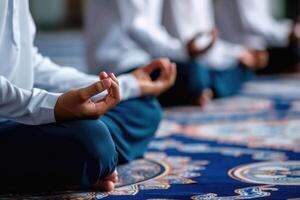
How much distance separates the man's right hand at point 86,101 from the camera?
4.80 ft

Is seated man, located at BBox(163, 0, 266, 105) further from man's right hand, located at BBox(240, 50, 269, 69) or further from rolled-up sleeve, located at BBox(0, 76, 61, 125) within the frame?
rolled-up sleeve, located at BBox(0, 76, 61, 125)

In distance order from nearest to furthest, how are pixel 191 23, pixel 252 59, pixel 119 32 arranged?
pixel 119 32 < pixel 191 23 < pixel 252 59

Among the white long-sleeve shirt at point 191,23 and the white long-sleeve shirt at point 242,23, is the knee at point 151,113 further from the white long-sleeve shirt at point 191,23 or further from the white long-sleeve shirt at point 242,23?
the white long-sleeve shirt at point 242,23

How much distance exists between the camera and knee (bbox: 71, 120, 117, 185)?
1.51m

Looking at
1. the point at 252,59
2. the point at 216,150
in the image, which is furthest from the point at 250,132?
the point at 252,59

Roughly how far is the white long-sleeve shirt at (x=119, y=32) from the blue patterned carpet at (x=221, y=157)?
0.30 metres

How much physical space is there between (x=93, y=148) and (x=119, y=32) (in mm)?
1427

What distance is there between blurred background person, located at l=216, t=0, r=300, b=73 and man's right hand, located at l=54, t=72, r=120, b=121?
3073 millimetres

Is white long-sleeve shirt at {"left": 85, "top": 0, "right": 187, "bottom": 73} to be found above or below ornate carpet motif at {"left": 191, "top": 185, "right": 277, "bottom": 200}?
above

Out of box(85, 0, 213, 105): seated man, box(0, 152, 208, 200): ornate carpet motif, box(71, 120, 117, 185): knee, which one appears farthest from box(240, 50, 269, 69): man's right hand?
box(71, 120, 117, 185): knee

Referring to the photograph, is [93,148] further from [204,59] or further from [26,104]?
[204,59]

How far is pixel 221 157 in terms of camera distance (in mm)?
2053

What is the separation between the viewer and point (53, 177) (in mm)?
1545

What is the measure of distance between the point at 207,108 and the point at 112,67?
54 centimetres
